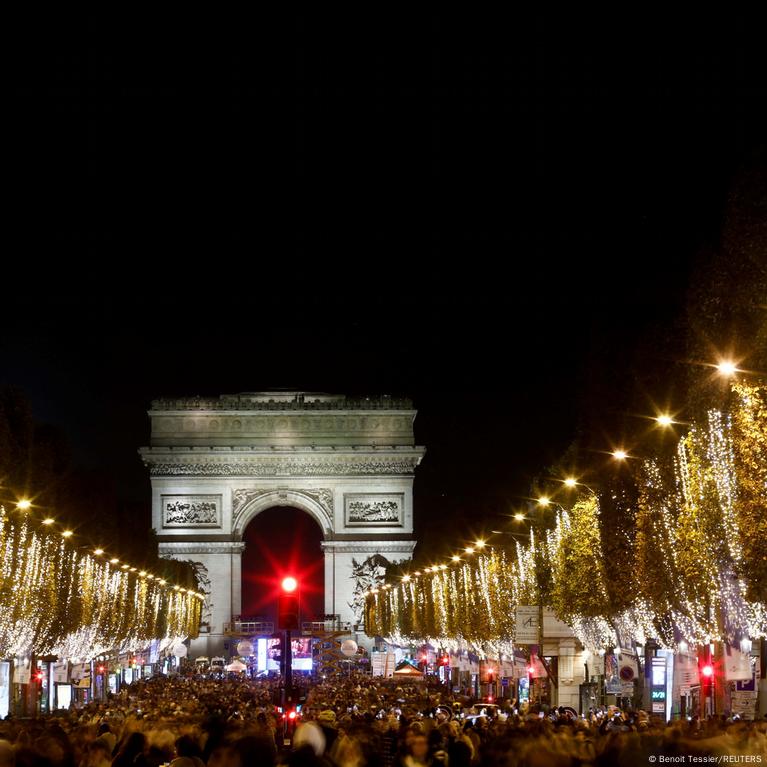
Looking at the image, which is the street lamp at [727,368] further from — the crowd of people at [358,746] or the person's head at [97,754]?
the person's head at [97,754]

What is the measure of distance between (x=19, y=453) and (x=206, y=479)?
67.4m

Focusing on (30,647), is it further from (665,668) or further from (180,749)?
(180,749)

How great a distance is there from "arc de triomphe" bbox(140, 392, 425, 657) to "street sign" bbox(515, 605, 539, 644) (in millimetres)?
72702

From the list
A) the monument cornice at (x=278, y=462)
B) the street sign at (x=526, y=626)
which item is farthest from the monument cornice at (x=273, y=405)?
the street sign at (x=526, y=626)

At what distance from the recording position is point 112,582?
2928 inches

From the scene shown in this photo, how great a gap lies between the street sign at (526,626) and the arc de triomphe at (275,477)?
72.7m

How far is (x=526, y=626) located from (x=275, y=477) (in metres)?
74.1

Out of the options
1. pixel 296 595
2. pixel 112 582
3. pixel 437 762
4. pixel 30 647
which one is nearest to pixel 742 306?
pixel 296 595

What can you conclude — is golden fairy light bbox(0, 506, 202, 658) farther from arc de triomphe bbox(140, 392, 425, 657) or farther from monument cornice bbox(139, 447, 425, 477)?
arc de triomphe bbox(140, 392, 425, 657)

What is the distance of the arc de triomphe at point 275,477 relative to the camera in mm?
123000

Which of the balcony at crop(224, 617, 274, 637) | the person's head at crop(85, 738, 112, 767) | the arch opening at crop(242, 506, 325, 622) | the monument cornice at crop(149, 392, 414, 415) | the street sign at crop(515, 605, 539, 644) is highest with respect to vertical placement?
the monument cornice at crop(149, 392, 414, 415)

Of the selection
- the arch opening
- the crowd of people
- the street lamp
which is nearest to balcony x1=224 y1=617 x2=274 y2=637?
the arch opening

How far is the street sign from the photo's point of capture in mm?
50375

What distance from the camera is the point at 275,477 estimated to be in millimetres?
123625
